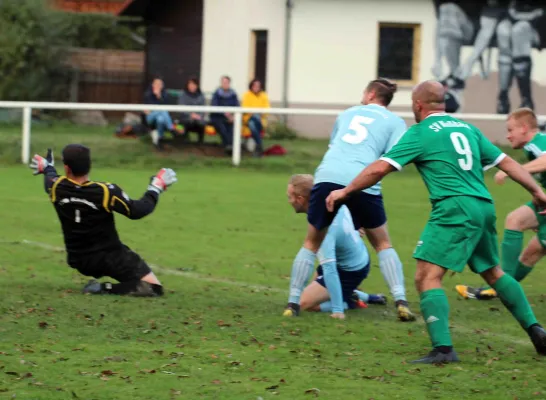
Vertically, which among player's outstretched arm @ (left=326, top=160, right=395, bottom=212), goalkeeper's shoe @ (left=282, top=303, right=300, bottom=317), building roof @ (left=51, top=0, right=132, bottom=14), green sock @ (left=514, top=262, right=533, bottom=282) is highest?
building roof @ (left=51, top=0, right=132, bottom=14)

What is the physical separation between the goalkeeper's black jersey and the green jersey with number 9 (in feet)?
8.87

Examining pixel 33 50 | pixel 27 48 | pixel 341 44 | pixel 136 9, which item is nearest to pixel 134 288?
pixel 341 44

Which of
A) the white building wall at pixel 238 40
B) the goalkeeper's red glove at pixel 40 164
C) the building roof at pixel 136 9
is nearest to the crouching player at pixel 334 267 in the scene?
the goalkeeper's red glove at pixel 40 164

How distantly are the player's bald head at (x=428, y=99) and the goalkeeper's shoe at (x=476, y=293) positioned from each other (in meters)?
3.07

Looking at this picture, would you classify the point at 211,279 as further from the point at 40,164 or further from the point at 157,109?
the point at 157,109

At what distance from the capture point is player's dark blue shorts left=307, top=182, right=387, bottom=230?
850 cm

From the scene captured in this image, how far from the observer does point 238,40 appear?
1231 inches

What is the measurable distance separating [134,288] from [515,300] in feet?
11.2

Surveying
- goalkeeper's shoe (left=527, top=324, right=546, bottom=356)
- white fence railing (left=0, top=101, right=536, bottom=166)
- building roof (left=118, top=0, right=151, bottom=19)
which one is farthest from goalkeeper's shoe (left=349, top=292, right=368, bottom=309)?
building roof (left=118, top=0, right=151, bottom=19)

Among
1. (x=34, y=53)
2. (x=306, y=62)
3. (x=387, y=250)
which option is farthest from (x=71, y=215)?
(x=34, y=53)

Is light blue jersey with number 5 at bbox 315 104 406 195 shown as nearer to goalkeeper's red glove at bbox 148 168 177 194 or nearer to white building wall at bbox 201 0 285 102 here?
goalkeeper's red glove at bbox 148 168 177 194

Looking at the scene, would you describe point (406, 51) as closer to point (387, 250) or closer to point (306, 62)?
point (306, 62)

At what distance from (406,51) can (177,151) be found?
36.9 feet

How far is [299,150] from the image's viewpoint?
21.3m
